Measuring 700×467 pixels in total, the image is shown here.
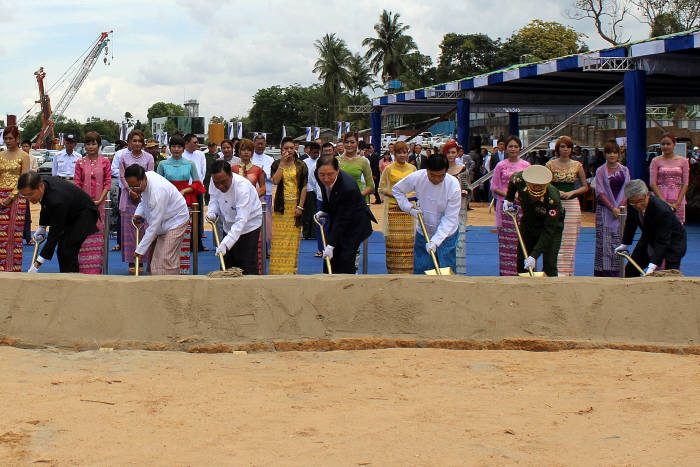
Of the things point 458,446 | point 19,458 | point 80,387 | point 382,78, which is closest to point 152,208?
point 80,387

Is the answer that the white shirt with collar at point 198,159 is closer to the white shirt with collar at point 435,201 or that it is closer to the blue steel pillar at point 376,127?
the white shirt with collar at point 435,201

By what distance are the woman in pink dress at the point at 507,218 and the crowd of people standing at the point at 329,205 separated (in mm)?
13

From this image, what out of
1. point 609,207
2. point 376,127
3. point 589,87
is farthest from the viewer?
point 376,127

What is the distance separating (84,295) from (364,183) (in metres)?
4.82

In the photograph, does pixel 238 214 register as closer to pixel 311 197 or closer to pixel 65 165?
pixel 311 197

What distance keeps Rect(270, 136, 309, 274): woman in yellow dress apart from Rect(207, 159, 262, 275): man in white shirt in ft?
4.37

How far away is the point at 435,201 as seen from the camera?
25.2 feet

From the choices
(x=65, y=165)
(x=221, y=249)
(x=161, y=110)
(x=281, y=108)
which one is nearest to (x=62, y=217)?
(x=221, y=249)

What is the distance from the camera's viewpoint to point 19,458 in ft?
13.2

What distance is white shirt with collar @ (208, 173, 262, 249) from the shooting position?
735 centimetres

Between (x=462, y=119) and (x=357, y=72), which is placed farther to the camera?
(x=357, y=72)

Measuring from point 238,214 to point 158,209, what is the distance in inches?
27.2

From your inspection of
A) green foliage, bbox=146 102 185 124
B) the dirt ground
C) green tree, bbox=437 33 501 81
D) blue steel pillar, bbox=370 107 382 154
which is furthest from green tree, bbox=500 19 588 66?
green foliage, bbox=146 102 185 124

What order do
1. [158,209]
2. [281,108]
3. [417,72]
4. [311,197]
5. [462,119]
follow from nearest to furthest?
[158,209], [311,197], [462,119], [417,72], [281,108]
